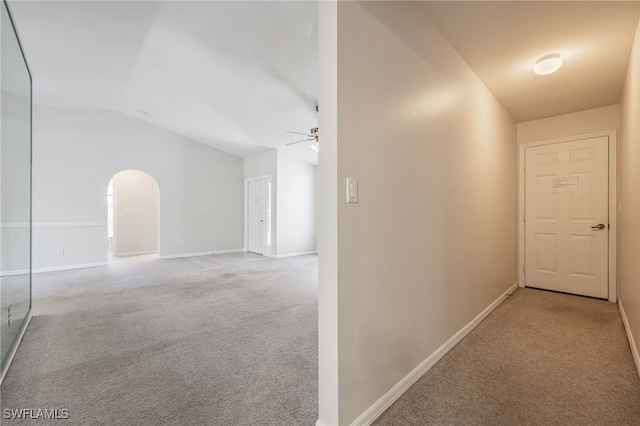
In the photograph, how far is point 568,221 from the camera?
3.60 metres

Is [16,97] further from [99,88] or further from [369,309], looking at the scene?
[369,309]

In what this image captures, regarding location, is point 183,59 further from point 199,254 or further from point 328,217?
point 199,254

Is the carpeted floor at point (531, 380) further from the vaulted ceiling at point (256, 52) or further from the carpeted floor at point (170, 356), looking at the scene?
the vaulted ceiling at point (256, 52)

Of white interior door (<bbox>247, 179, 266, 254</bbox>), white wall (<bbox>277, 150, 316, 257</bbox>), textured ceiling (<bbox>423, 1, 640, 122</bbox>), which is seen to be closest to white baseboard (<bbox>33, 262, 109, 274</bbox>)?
white interior door (<bbox>247, 179, 266, 254</bbox>)

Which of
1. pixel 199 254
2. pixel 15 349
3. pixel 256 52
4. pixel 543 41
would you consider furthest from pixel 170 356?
pixel 199 254

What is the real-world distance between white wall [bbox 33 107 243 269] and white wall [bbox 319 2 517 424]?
6380 millimetres

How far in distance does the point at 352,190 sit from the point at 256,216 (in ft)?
21.2

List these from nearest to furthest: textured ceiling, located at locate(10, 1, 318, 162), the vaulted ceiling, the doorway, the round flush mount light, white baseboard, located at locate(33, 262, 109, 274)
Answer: the vaulted ceiling
the round flush mount light
textured ceiling, located at locate(10, 1, 318, 162)
white baseboard, located at locate(33, 262, 109, 274)
the doorway

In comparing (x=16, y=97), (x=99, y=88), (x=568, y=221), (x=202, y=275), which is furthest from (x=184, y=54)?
(x=568, y=221)

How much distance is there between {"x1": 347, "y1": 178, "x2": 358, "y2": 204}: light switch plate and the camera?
4.35 feet

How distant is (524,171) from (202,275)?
5.32m

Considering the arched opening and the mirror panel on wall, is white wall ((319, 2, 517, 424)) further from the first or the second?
the arched opening

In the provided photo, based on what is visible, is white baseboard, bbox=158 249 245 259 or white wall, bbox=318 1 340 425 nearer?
white wall, bbox=318 1 340 425

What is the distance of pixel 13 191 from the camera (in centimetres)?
226
